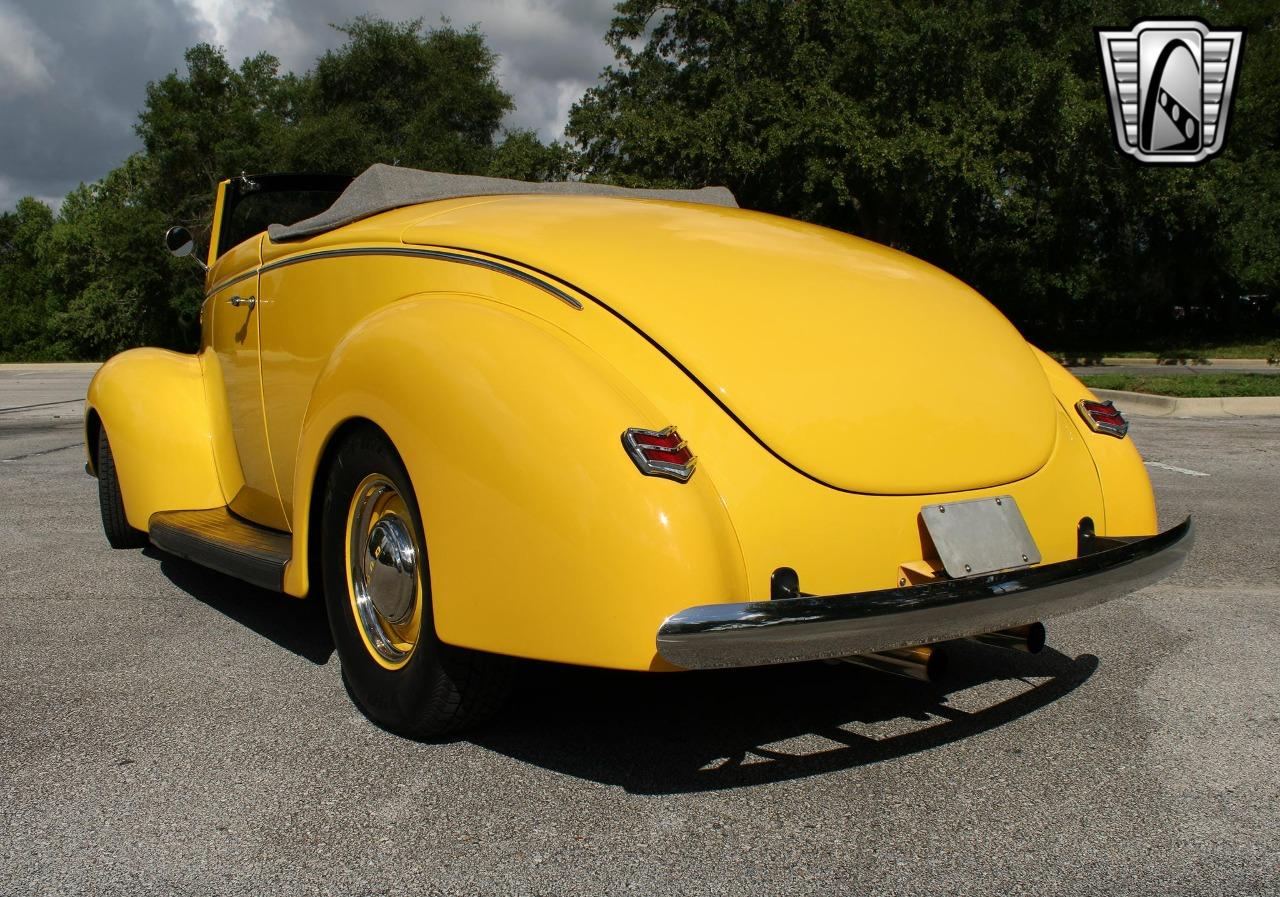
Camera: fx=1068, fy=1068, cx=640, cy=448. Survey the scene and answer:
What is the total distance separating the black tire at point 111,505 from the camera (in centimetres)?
485

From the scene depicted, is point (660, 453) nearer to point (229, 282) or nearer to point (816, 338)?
point (816, 338)

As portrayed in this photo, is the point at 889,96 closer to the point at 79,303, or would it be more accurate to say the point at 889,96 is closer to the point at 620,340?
the point at 620,340

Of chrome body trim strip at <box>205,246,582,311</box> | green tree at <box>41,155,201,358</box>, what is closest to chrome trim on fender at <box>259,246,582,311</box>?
chrome body trim strip at <box>205,246,582,311</box>

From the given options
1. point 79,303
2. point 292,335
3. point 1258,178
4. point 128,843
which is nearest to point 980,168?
point 1258,178

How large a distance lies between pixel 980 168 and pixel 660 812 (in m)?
18.7

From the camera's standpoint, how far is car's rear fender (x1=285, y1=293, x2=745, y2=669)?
7.07 feet

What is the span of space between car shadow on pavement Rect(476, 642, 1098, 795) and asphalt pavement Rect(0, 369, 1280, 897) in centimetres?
1

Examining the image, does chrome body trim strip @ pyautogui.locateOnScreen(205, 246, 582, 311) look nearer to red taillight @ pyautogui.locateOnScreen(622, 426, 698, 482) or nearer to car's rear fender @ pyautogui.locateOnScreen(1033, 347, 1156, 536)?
red taillight @ pyautogui.locateOnScreen(622, 426, 698, 482)

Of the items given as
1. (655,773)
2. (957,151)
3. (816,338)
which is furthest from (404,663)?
(957,151)

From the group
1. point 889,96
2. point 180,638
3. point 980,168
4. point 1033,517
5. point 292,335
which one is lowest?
point 180,638

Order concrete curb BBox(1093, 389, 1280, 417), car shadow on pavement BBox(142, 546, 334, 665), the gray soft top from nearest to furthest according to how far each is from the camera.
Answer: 1. the gray soft top
2. car shadow on pavement BBox(142, 546, 334, 665)
3. concrete curb BBox(1093, 389, 1280, 417)

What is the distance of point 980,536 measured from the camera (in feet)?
8.35

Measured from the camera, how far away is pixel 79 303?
50812mm

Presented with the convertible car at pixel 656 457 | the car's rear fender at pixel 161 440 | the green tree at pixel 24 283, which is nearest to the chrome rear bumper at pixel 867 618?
the convertible car at pixel 656 457
